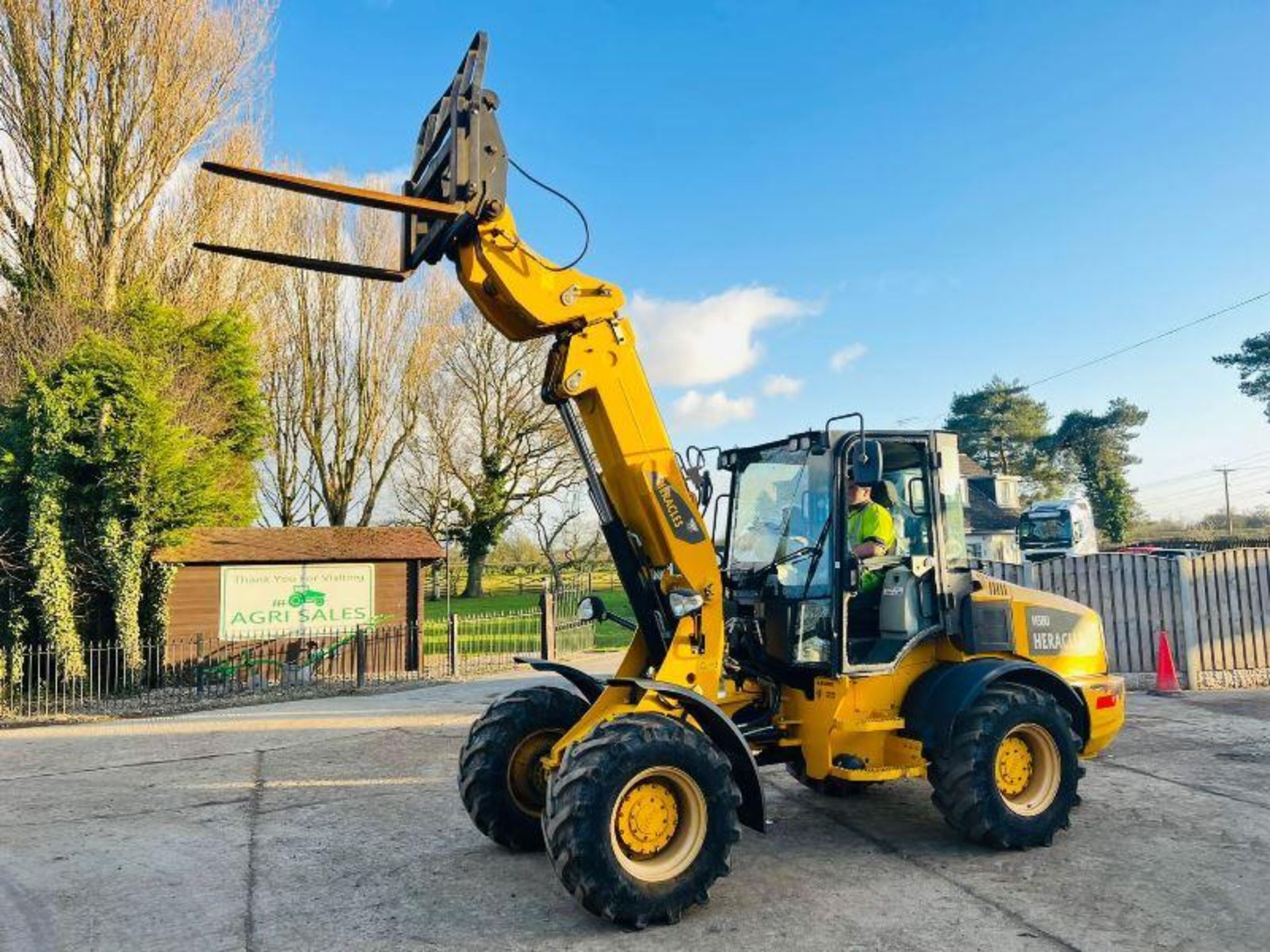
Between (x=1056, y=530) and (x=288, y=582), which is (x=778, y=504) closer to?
(x=288, y=582)

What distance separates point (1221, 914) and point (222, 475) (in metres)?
19.3

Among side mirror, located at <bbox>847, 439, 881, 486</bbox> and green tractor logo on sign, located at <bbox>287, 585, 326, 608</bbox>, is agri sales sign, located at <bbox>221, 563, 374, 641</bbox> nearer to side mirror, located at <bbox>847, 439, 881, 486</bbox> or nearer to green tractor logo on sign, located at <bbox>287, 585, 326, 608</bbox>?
green tractor logo on sign, located at <bbox>287, 585, 326, 608</bbox>

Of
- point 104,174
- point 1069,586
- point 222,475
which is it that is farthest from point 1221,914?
point 104,174

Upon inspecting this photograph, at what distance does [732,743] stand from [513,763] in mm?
1532

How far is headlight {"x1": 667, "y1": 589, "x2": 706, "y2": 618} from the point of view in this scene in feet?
16.2

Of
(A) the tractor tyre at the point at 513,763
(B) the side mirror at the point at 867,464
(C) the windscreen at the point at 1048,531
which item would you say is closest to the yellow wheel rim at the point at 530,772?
(A) the tractor tyre at the point at 513,763

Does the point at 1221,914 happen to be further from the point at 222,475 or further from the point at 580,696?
the point at 222,475

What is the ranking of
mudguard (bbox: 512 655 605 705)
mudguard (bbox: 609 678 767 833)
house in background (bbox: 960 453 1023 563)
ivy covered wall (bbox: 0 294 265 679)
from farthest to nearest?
house in background (bbox: 960 453 1023 563)
ivy covered wall (bbox: 0 294 265 679)
mudguard (bbox: 512 655 605 705)
mudguard (bbox: 609 678 767 833)

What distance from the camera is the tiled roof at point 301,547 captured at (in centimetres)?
1708

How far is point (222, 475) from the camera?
63.6 feet

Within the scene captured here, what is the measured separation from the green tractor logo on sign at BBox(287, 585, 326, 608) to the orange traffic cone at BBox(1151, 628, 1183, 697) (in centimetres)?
1460

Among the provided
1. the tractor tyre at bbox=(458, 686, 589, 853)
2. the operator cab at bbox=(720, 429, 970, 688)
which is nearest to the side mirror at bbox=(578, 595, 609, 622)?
the tractor tyre at bbox=(458, 686, 589, 853)

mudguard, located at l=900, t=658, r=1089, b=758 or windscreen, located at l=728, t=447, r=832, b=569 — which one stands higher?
windscreen, located at l=728, t=447, r=832, b=569

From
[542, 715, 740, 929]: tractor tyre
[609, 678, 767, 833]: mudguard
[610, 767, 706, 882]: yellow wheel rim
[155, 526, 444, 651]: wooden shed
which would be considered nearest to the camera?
[542, 715, 740, 929]: tractor tyre
